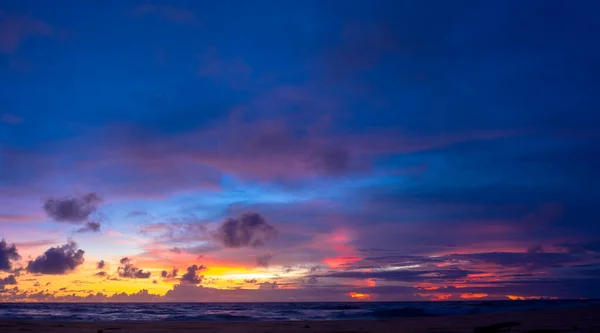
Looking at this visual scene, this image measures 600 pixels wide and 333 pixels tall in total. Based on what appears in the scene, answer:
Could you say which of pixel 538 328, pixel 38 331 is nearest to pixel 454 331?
pixel 538 328

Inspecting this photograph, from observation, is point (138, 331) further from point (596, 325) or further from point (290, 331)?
point (596, 325)

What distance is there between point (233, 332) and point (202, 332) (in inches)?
81.6

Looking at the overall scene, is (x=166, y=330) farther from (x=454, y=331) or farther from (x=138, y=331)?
(x=454, y=331)

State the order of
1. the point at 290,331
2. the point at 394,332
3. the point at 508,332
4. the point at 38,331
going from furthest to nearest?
the point at 38,331 → the point at 290,331 → the point at 394,332 → the point at 508,332

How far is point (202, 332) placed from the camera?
27.5m

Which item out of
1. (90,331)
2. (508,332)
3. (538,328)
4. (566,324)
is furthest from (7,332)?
(566,324)

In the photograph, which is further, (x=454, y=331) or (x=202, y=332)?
(x=202, y=332)

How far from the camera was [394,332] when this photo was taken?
23.6 metres

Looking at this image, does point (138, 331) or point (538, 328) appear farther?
point (138, 331)

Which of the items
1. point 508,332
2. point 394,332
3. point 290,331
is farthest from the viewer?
point 290,331

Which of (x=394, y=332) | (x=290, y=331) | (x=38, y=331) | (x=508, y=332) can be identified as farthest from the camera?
(x=38, y=331)

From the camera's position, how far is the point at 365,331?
25031 mm

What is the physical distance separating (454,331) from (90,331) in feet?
67.4

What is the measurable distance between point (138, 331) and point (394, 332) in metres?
15.0
